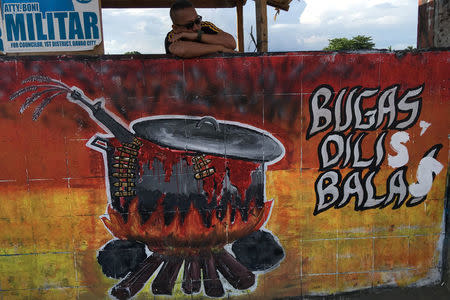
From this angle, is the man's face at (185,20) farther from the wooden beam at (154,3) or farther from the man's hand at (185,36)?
the wooden beam at (154,3)

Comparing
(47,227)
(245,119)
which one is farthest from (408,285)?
(47,227)

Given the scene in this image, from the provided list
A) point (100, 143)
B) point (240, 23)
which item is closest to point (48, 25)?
point (100, 143)

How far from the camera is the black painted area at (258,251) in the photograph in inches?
122

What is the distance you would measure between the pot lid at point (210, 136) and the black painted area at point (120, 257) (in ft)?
3.51

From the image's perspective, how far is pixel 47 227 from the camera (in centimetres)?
294

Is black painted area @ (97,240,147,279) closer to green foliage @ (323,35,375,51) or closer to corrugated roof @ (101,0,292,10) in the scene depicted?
corrugated roof @ (101,0,292,10)

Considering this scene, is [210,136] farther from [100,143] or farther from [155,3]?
[155,3]

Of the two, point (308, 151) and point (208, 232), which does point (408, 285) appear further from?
point (208, 232)

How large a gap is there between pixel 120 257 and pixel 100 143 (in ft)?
3.74

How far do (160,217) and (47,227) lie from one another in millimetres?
1079

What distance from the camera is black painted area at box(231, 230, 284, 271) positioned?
310 centimetres

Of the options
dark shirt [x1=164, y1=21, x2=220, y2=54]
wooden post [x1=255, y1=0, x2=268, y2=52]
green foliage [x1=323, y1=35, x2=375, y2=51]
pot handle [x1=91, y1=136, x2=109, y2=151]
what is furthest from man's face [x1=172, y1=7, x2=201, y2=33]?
green foliage [x1=323, y1=35, x2=375, y2=51]

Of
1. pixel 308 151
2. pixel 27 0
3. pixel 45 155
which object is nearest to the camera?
pixel 45 155

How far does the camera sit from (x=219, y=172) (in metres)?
2.99
